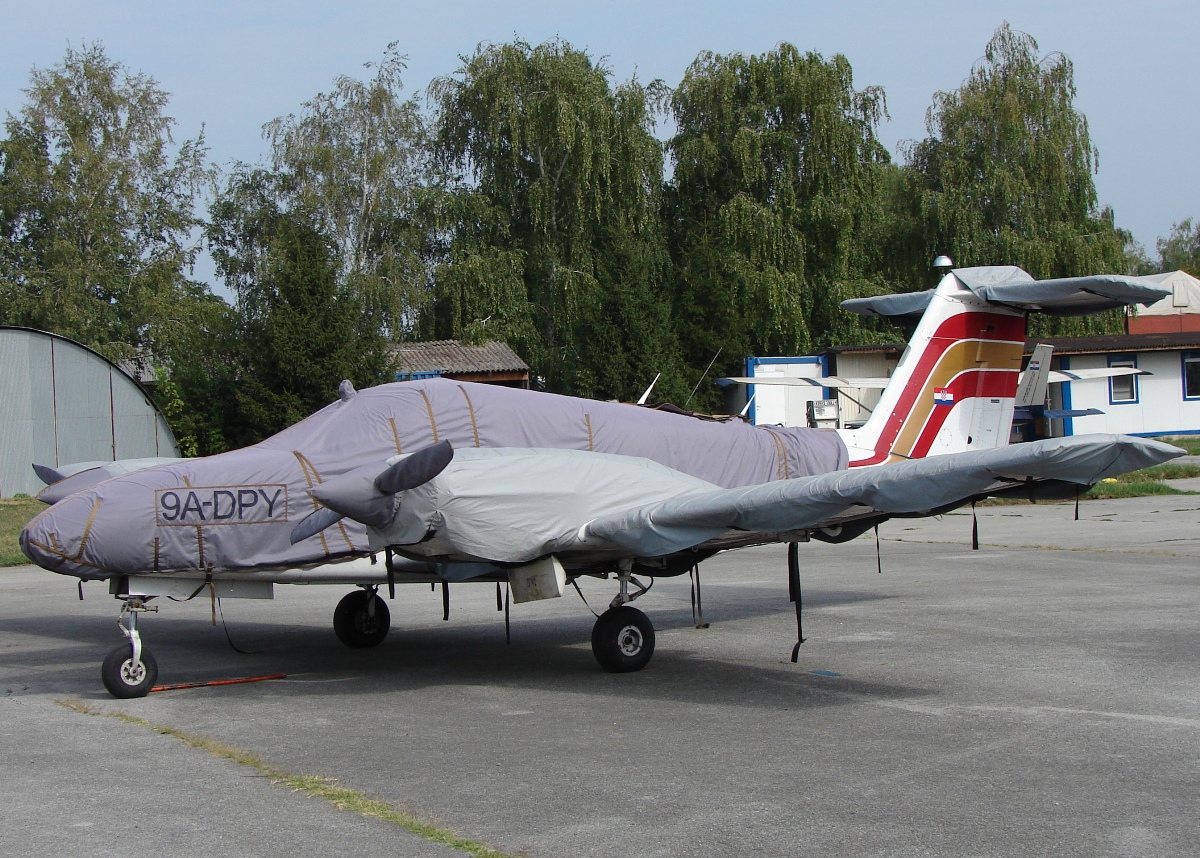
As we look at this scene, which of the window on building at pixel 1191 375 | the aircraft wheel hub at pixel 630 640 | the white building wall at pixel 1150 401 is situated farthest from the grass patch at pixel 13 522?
the window on building at pixel 1191 375

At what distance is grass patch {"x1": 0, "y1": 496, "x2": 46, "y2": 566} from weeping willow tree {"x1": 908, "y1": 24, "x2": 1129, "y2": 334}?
31671 millimetres

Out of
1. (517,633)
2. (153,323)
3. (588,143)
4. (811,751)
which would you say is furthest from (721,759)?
(153,323)

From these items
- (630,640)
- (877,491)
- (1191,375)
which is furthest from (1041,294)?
(1191,375)

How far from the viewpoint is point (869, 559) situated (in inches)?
623

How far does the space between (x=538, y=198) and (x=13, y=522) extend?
66.5 feet

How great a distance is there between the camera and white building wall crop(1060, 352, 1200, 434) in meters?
34.7

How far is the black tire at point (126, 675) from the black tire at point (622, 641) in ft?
11.0

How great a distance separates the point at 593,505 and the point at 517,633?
3083 millimetres

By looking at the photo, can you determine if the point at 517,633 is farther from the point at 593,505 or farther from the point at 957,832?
the point at 957,832

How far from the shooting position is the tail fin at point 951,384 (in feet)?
38.8

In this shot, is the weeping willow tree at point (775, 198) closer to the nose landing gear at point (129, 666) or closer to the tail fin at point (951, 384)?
the tail fin at point (951, 384)

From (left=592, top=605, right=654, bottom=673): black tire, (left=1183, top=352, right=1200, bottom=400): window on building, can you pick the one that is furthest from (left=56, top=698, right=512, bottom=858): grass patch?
(left=1183, top=352, right=1200, bottom=400): window on building

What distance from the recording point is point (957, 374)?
12.1 metres

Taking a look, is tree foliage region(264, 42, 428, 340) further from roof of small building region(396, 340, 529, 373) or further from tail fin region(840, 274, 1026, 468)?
tail fin region(840, 274, 1026, 468)
